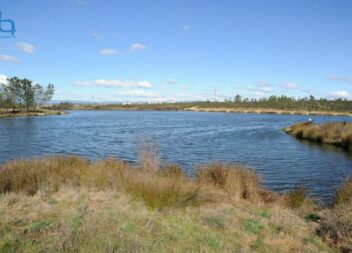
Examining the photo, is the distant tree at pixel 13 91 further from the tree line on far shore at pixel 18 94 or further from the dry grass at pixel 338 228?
the dry grass at pixel 338 228

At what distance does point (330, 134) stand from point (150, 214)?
105ft

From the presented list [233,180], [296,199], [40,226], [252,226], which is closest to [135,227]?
[40,226]

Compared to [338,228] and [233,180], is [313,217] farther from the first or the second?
[233,180]

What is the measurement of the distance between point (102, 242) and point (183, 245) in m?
1.28

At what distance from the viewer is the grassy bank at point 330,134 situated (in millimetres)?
31372

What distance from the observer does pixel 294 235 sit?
674 cm

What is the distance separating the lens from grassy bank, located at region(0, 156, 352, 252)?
5598 millimetres

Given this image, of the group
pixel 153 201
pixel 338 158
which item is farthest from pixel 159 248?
pixel 338 158

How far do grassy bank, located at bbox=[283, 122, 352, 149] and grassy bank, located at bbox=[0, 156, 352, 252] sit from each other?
938 inches

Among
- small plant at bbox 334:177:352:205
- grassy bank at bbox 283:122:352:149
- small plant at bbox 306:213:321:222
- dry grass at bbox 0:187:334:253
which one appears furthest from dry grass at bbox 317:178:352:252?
grassy bank at bbox 283:122:352:149

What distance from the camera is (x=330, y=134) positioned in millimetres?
34875

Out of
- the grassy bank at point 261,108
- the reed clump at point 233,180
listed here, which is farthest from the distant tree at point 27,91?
the reed clump at point 233,180

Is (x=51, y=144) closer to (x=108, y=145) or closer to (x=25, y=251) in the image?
(x=108, y=145)

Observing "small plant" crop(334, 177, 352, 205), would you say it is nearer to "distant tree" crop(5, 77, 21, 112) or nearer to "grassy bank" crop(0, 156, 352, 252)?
"grassy bank" crop(0, 156, 352, 252)
